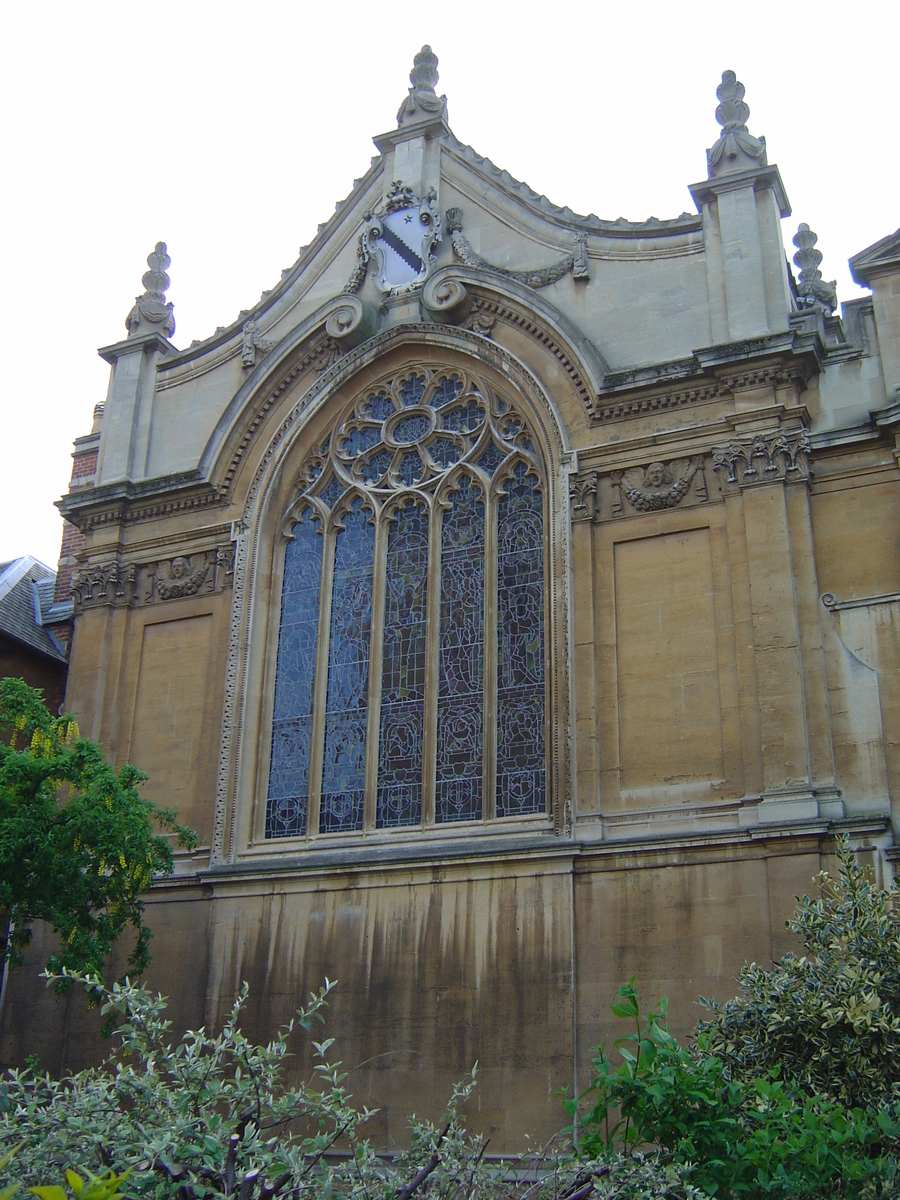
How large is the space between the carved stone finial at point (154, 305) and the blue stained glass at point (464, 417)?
6.26m

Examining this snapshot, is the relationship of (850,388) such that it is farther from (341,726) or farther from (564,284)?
(341,726)

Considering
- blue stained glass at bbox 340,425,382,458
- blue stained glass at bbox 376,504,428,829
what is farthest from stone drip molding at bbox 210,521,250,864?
blue stained glass at bbox 376,504,428,829

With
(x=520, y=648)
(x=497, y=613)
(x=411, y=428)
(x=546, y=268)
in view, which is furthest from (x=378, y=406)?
(x=520, y=648)

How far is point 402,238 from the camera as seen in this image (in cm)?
2145

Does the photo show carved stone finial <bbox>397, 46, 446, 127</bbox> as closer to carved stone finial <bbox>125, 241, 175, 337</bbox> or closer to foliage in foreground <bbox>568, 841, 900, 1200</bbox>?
carved stone finial <bbox>125, 241, 175, 337</bbox>

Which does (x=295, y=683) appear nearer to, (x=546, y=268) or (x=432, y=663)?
(x=432, y=663)

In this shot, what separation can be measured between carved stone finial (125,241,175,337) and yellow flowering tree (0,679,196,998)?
937cm

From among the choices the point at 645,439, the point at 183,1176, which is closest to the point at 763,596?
the point at 645,439

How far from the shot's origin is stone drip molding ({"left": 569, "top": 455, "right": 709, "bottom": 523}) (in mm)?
17500

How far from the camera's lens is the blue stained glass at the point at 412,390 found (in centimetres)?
2053

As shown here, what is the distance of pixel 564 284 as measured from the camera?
64.7ft

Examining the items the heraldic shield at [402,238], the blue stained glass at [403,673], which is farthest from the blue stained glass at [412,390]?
the blue stained glass at [403,673]

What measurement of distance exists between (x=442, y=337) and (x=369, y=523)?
304cm

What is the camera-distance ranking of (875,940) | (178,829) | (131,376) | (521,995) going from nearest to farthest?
(875,940)
(521,995)
(178,829)
(131,376)
